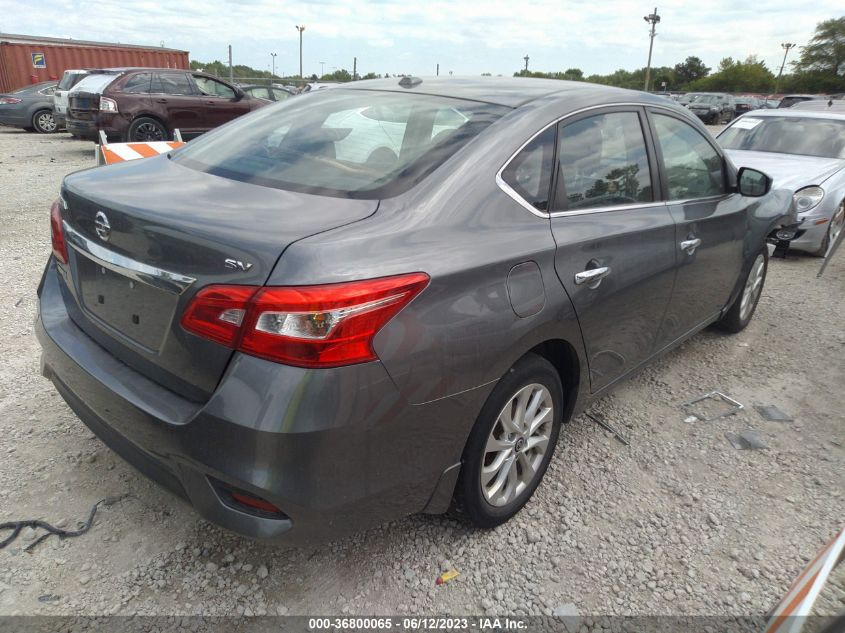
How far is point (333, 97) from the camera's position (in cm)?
287

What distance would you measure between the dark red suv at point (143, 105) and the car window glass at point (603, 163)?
1090cm

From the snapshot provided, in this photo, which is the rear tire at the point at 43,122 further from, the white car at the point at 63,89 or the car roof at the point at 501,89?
the car roof at the point at 501,89

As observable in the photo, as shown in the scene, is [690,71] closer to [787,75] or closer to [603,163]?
[787,75]

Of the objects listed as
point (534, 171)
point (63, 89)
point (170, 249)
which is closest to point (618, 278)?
point (534, 171)

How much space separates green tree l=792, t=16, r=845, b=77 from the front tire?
85000 mm

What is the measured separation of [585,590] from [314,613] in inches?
37.6

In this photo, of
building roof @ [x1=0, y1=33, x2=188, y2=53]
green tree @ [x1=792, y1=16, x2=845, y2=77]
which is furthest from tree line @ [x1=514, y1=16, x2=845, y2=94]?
building roof @ [x1=0, y1=33, x2=188, y2=53]

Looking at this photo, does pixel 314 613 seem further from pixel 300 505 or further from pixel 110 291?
pixel 110 291

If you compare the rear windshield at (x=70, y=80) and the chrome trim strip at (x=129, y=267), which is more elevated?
the chrome trim strip at (x=129, y=267)

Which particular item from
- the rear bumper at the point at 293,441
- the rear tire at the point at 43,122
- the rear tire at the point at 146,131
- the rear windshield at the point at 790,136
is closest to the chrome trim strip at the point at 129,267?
the rear bumper at the point at 293,441

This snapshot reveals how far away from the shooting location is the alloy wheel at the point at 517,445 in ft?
7.51

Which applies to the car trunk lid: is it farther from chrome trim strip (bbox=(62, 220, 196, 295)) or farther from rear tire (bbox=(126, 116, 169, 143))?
rear tire (bbox=(126, 116, 169, 143))

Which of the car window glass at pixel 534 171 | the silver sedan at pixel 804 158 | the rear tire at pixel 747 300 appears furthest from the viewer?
the silver sedan at pixel 804 158

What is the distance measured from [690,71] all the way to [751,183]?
87931 millimetres
